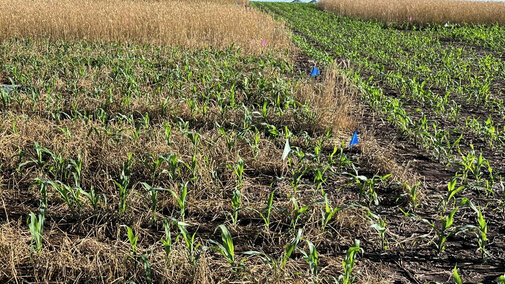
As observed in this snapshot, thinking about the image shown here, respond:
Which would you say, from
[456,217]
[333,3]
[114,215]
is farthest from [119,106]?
[333,3]

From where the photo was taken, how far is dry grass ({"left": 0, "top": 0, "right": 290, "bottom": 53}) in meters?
9.45

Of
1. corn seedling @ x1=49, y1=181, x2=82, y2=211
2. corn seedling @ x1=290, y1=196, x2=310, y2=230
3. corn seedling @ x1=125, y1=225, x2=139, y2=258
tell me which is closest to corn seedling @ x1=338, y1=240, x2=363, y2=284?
corn seedling @ x1=290, y1=196, x2=310, y2=230

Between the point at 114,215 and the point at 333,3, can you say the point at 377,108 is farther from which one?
the point at 333,3

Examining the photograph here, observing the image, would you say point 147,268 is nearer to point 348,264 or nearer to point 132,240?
point 132,240

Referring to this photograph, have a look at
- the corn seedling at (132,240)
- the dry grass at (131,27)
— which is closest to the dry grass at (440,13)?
the dry grass at (131,27)

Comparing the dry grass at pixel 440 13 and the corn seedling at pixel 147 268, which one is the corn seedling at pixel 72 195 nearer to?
the corn seedling at pixel 147 268

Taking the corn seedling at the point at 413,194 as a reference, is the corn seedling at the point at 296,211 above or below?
above

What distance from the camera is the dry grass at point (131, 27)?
9.45 meters

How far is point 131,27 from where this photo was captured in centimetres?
981

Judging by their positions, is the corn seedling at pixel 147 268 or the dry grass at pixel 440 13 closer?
the corn seedling at pixel 147 268

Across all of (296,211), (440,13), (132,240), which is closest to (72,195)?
(132,240)

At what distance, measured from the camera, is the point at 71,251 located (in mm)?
2480

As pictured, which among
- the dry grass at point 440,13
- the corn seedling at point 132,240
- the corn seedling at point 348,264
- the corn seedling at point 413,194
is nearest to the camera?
the corn seedling at point 348,264

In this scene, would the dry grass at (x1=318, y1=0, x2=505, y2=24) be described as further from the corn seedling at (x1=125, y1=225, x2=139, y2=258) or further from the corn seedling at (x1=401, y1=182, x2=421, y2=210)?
the corn seedling at (x1=125, y1=225, x2=139, y2=258)
